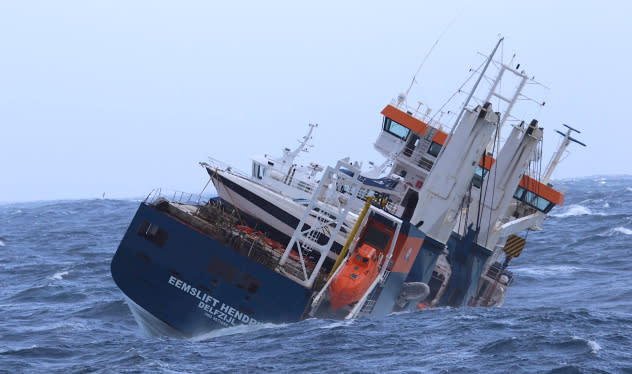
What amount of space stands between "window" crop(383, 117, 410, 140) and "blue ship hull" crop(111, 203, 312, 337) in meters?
16.3

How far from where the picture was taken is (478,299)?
43062 mm

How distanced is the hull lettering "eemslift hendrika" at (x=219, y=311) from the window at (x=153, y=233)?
186 centimetres

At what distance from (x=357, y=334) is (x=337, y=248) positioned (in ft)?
24.6

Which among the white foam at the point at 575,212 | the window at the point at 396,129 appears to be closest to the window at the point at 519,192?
the window at the point at 396,129

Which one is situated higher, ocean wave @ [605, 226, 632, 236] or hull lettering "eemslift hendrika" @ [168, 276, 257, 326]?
ocean wave @ [605, 226, 632, 236]

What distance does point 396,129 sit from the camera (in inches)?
1586

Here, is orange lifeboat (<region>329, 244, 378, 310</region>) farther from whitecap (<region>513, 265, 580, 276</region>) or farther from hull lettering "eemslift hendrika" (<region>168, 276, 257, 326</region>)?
whitecap (<region>513, 265, 580, 276</region>)

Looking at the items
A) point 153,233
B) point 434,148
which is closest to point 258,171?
point 434,148

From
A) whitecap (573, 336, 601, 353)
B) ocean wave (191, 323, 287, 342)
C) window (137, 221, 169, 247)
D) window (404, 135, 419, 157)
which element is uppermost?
window (404, 135, 419, 157)

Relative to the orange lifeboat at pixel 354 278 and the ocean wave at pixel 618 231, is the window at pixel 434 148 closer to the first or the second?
the orange lifeboat at pixel 354 278

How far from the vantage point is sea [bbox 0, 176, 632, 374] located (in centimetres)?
2027

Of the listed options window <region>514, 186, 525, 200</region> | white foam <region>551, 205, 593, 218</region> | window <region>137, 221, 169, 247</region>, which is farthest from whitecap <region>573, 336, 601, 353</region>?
white foam <region>551, 205, 593, 218</region>

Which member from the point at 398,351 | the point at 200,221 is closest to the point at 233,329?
the point at 200,221

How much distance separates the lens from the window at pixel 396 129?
40.2 m
